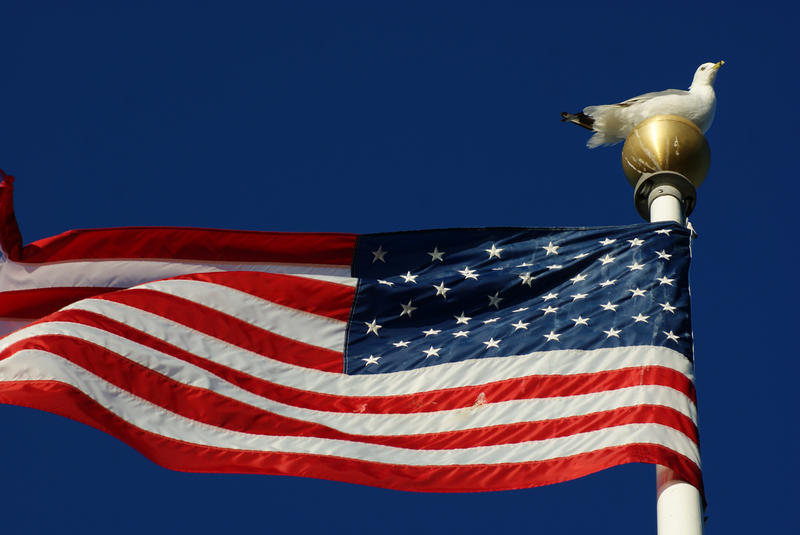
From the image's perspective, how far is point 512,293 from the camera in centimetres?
1184

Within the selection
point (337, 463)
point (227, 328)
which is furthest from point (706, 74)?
point (337, 463)

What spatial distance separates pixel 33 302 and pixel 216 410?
2497 mm

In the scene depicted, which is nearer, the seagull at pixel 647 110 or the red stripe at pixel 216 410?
the red stripe at pixel 216 410

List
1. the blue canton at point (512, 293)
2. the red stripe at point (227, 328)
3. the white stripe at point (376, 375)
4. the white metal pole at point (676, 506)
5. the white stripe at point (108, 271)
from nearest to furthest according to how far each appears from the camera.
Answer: the white metal pole at point (676, 506)
the white stripe at point (376, 375)
the blue canton at point (512, 293)
the red stripe at point (227, 328)
the white stripe at point (108, 271)

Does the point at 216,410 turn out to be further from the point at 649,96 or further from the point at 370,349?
the point at 649,96

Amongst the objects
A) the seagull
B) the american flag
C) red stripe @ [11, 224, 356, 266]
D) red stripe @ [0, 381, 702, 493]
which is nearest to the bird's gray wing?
the seagull

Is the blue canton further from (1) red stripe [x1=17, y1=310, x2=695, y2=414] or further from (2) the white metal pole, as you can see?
(2) the white metal pole

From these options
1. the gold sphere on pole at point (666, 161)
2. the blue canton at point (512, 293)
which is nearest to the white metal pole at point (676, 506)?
the blue canton at point (512, 293)

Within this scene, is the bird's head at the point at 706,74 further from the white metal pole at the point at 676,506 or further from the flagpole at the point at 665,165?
the white metal pole at the point at 676,506

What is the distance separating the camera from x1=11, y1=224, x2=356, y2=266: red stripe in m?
12.8

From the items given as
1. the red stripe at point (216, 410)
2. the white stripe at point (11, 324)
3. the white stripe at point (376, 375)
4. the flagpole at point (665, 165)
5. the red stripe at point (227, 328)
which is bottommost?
the red stripe at point (216, 410)

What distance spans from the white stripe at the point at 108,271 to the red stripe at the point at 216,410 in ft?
4.98

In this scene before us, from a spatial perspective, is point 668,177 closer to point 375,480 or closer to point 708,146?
point 708,146

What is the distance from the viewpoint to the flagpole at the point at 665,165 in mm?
11906
